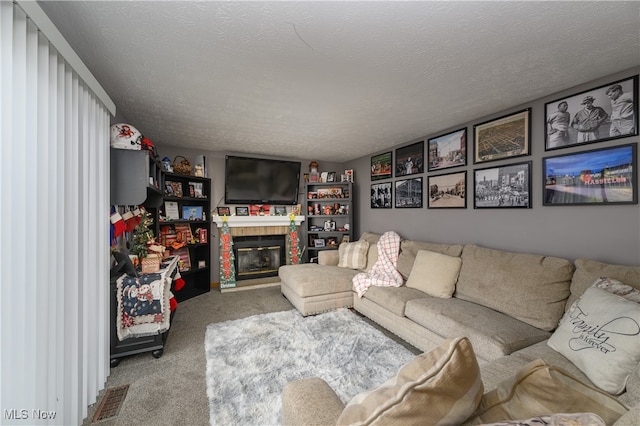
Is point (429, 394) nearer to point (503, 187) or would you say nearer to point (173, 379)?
point (173, 379)

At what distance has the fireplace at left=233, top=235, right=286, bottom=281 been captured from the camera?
14.7 ft

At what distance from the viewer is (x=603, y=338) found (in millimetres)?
1295

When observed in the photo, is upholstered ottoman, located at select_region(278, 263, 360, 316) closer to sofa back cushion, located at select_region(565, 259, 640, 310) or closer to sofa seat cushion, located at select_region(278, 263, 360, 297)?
sofa seat cushion, located at select_region(278, 263, 360, 297)

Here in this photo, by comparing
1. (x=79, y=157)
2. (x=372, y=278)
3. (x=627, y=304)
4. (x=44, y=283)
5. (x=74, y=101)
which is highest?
(x=74, y=101)

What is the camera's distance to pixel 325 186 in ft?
16.3

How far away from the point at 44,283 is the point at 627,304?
3019 millimetres

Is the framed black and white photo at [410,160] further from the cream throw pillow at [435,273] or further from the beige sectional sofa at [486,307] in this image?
the cream throw pillow at [435,273]

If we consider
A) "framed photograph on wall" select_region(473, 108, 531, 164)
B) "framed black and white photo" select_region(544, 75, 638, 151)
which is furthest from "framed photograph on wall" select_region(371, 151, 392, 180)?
"framed black and white photo" select_region(544, 75, 638, 151)

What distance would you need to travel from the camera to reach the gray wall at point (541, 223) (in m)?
1.87

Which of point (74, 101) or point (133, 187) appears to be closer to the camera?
point (74, 101)

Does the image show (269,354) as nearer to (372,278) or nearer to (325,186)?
(372,278)

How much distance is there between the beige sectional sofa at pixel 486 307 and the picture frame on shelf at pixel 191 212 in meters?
2.13

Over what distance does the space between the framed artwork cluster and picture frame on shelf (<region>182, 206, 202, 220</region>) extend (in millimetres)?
3423

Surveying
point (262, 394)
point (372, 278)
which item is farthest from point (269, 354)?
point (372, 278)
